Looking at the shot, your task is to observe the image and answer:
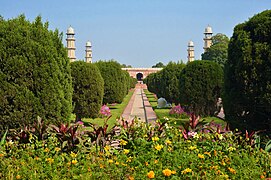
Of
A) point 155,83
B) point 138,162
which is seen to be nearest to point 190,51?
point 155,83

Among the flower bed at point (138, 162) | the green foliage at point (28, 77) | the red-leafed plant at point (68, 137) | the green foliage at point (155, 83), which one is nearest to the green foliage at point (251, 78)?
the flower bed at point (138, 162)

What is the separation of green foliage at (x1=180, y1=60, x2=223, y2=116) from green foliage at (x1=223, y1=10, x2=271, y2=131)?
23.2ft

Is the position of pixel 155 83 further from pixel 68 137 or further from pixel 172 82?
pixel 68 137

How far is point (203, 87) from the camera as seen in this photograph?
1503 cm

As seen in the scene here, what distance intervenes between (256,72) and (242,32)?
1.08 metres

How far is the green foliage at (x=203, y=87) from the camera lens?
14961 mm

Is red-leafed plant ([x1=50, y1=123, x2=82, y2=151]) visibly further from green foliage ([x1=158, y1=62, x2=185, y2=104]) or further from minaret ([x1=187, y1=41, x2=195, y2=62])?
minaret ([x1=187, y1=41, x2=195, y2=62])

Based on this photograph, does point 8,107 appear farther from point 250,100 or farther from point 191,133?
point 250,100

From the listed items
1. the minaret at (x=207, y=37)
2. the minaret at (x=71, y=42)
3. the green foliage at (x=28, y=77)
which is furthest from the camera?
the minaret at (x=207, y=37)

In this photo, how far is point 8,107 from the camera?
6469 millimetres

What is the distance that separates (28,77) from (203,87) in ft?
31.5

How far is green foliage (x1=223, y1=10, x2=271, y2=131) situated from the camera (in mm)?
7102

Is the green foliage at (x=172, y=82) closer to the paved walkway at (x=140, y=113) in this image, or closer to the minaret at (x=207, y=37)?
the paved walkway at (x=140, y=113)

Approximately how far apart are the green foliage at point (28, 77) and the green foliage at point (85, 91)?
650 centimetres
